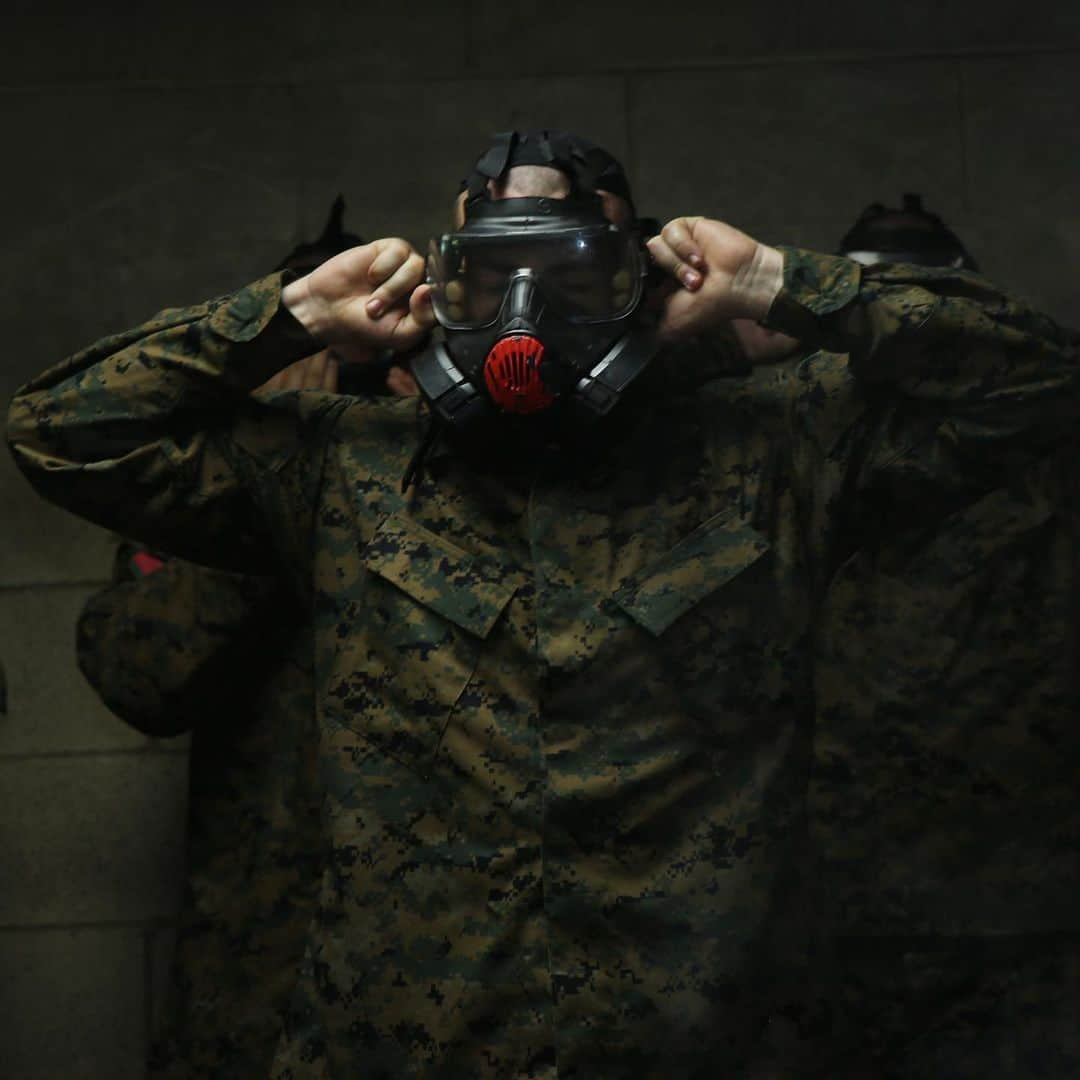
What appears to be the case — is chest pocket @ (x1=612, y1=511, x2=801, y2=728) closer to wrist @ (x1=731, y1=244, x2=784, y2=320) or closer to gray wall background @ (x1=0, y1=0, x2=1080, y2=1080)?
wrist @ (x1=731, y1=244, x2=784, y2=320)

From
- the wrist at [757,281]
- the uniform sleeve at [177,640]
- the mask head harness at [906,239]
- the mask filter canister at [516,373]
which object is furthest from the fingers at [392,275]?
the mask head harness at [906,239]

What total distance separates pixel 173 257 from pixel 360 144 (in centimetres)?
35

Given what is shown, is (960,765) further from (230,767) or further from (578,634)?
(230,767)

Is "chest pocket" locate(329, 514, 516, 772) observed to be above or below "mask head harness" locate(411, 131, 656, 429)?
below

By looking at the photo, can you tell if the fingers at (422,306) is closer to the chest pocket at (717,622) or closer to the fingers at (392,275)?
the fingers at (392,275)

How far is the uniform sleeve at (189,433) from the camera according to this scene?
1.71 meters

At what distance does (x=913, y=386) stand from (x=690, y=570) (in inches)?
10.9

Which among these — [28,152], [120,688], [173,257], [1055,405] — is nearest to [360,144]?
[173,257]

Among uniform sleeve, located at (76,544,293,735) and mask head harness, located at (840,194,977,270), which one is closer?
uniform sleeve, located at (76,544,293,735)

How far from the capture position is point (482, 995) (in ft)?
5.11

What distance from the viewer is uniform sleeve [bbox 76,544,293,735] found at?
2.07 metres

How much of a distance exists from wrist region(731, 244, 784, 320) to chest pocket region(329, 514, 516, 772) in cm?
35

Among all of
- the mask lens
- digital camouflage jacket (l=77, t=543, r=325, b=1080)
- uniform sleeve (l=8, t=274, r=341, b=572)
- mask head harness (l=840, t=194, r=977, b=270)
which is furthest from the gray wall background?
the mask lens

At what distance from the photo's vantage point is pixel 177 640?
2.10 metres
